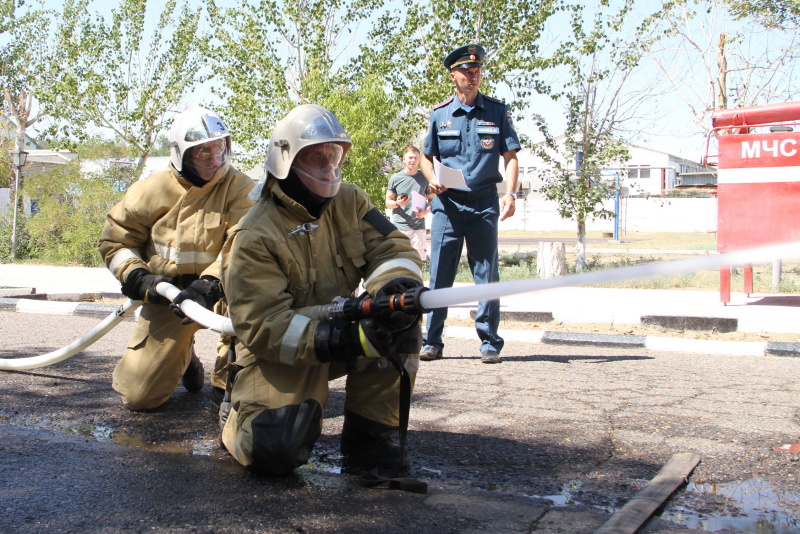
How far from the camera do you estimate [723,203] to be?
8.01 meters

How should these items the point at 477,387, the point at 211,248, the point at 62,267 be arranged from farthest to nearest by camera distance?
the point at 62,267 → the point at 477,387 → the point at 211,248

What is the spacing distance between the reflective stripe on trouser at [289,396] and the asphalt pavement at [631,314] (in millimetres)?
2186

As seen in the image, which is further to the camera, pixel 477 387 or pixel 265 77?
pixel 265 77

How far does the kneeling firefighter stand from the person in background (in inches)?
250

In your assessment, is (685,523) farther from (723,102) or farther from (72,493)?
(723,102)

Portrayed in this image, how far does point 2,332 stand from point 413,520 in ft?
19.4

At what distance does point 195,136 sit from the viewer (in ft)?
14.4

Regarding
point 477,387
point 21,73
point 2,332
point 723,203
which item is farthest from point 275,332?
point 21,73

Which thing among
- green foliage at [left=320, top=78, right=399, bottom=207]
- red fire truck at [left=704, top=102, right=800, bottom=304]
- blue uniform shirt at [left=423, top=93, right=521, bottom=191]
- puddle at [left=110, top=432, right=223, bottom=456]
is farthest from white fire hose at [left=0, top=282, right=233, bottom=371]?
green foliage at [left=320, top=78, right=399, bottom=207]

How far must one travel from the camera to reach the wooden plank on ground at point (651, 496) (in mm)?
2457

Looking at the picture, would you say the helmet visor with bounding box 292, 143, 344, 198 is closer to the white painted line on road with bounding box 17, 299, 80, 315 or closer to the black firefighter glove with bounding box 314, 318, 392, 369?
the black firefighter glove with bounding box 314, 318, 392, 369

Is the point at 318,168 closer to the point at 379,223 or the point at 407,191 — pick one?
Answer: the point at 379,223

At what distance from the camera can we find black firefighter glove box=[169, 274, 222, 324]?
154 inches

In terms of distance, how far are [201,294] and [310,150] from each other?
1149 mm
